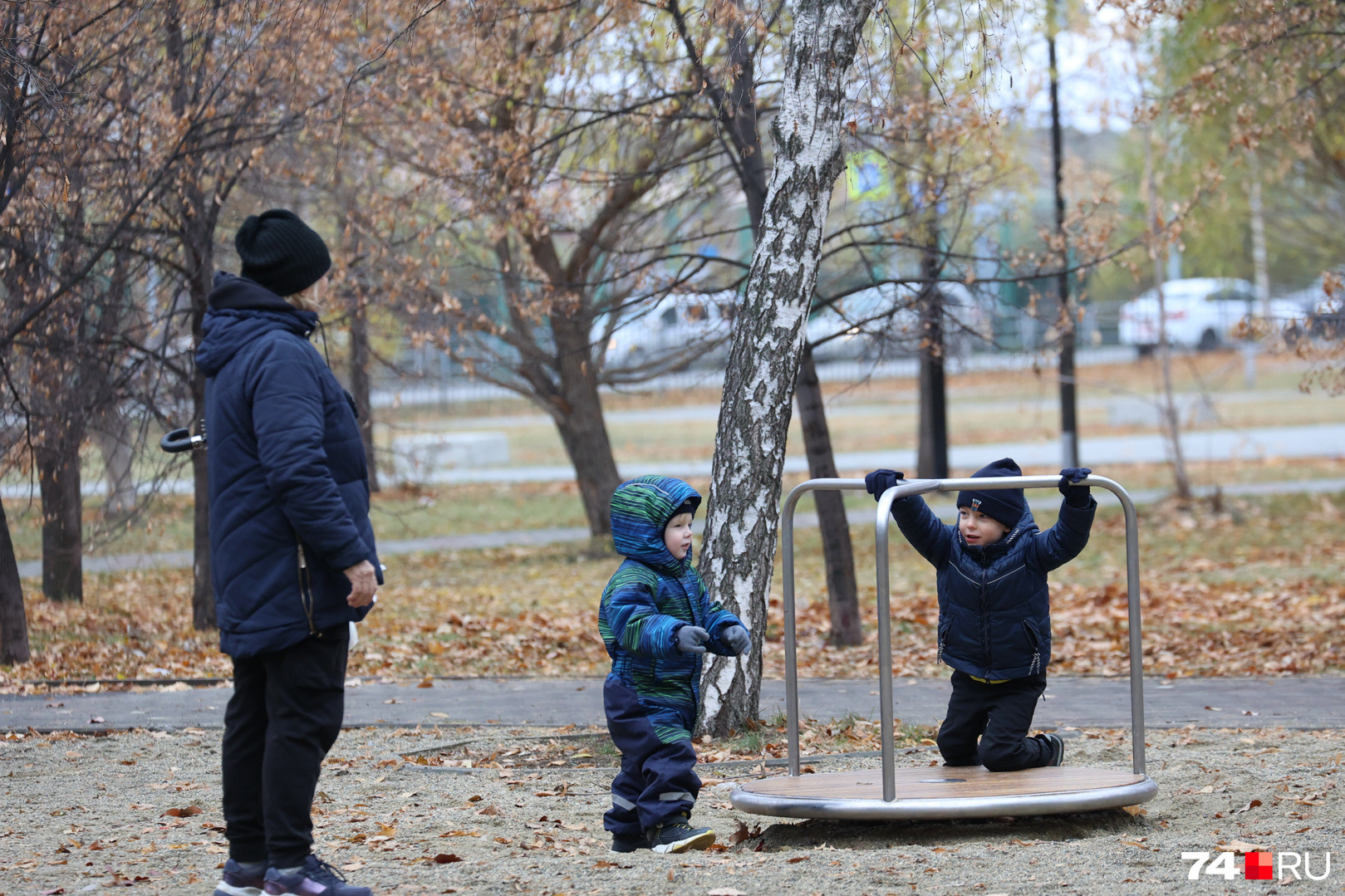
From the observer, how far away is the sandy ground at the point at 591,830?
4.12 m

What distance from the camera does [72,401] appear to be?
944cm

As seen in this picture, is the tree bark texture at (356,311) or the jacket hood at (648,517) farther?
the tree bark texture at (356,311)

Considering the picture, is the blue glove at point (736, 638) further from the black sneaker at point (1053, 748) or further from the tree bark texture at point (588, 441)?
the tree bark texture at point (588, 441)

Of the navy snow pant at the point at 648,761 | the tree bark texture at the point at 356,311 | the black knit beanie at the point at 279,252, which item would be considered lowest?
the navy snow pant at the point at 648,761

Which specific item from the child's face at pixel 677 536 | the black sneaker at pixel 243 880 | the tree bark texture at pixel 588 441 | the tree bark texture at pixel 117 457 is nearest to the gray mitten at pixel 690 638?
the child's face at pixel 677 536

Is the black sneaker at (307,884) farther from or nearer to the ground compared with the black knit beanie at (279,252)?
nearer to the ground

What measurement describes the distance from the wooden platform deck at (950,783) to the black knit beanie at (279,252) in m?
2.33

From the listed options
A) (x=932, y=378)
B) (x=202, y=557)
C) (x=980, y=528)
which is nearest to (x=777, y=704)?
(x=980, y=528)

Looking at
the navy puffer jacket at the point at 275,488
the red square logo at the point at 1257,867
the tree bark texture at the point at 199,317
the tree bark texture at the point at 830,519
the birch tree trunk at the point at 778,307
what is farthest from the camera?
the tree bark texture at the point at 199,317

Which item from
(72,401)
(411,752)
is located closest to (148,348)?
(72,401)

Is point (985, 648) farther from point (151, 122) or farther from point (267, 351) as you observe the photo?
point (151, 122)

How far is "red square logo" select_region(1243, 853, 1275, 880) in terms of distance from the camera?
4.03 metres

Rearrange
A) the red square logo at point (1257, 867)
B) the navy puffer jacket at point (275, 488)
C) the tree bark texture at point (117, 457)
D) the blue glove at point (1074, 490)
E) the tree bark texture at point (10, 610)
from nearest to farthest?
1. the navy puffer jacket at point (275, 488)
2. the red square logo at point (1257, 867)
3. the blue glove at point (1074, 490)
4. the tree bark texture at point (10, 610)
5. the tree bark texture at point (117, 457)

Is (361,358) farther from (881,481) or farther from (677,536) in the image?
(677,536)
